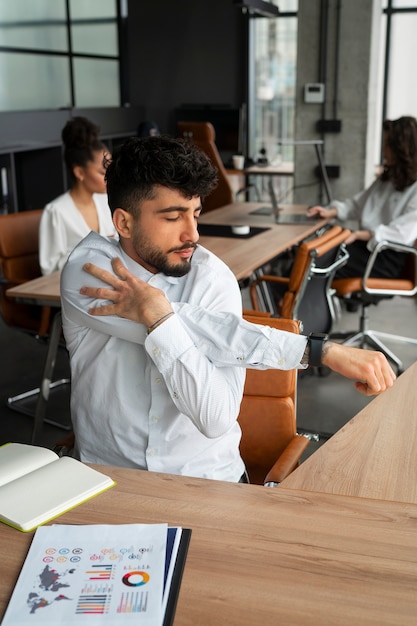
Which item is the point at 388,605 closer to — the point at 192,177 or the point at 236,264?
the point at 192,177

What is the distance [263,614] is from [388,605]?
0.60 feet

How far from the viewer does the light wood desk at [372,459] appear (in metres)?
1.53

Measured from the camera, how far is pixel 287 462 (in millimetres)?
1792

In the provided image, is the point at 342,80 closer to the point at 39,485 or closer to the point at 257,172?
the point at 257,172

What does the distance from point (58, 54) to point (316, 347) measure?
6.53 meters

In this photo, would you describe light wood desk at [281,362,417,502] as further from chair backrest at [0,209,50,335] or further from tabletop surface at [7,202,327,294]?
chair backrest at [0,209,50,335]

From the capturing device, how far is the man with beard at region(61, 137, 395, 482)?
157cm

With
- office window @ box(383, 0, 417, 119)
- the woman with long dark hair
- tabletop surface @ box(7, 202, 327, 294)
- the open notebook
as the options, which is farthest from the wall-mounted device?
the open notebook

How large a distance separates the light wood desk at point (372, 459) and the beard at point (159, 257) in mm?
533

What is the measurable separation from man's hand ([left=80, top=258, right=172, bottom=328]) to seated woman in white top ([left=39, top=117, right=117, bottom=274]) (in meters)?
1.86

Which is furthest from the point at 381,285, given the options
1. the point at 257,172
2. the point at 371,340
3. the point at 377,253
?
the point at 257,172

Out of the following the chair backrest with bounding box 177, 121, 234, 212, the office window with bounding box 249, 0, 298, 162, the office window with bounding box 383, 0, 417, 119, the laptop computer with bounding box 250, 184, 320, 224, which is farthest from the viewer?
the office window with bounding box 249, 0, 298, 162

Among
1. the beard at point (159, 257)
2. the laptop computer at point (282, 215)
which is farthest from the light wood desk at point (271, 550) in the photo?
the laptop computer at point (282, 215)

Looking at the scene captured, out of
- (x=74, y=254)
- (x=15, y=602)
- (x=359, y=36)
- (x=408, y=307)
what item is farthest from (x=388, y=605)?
(x=359, y=36)
